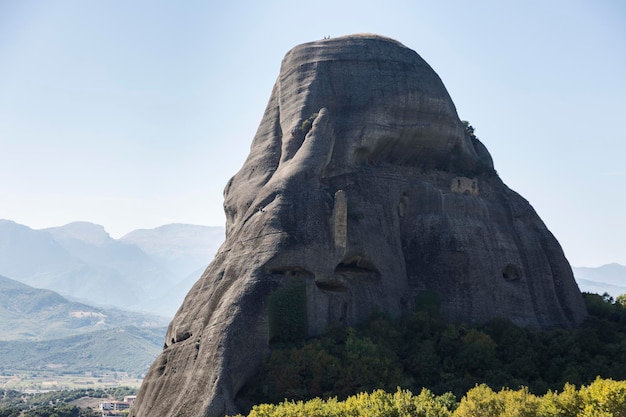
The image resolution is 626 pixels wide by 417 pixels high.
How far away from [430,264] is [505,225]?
6.63 m

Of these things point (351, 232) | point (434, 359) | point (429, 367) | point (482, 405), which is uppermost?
point (351, 232)

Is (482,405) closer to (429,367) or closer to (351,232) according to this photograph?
(429,367)

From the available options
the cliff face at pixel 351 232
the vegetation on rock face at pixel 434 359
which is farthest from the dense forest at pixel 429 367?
the cliff face at pixel 351 232

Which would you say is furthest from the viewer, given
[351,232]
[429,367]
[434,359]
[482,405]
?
[351,232]

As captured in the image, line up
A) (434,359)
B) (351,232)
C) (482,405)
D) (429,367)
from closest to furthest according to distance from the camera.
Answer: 1. (482,405)
2. (429,367)
3. (434,359)
4. (351,232)

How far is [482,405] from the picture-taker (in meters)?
39.5

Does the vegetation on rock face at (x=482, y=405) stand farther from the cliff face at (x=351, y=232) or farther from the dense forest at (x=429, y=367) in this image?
the cliff face at (x=351, y=232)

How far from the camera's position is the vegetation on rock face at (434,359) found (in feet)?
154

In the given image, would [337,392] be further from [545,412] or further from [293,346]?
[545,412]

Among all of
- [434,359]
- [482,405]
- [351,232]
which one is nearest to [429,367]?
[434,359]

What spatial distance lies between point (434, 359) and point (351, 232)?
9594mm

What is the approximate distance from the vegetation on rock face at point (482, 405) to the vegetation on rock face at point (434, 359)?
3.93 metres

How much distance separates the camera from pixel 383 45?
210 ft

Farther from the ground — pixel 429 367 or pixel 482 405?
pixel 429 367
